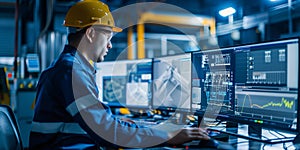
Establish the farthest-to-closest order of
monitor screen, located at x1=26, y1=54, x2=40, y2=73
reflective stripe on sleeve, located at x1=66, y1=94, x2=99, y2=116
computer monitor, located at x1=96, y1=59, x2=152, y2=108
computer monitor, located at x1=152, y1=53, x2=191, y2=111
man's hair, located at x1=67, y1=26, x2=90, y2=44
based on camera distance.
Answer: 1. monitor screen, located at x1=26, y1=54, x2=40, y2=73
2. computer monitor, located at x1=96, y1=59, x2=152, y2=108
3. computer monitor, located at x1=152, y1=53, x2=191, y2=111
4. man's hair, located at x1=67, y1=26, x2=90, y2=44
5. reflective stripe on sleeve, located at x1=66, y1=94, x2=99, y2=116

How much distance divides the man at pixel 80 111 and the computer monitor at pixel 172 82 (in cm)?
59

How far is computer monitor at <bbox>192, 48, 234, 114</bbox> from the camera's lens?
1.61m

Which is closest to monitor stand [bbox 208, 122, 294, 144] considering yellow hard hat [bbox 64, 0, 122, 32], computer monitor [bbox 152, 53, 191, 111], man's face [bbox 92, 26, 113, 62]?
computer monitor [bbox 152, 53, 191, 111]

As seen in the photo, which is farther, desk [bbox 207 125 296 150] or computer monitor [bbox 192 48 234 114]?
computer monitor [bbox 192 48 234 114]

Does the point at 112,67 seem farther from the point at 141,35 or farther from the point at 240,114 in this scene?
the point at 141,35

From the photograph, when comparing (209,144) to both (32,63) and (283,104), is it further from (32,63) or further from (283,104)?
(32,63)

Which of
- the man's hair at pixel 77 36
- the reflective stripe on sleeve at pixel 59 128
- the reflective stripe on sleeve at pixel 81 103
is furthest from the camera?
the man's hair at pixel 77 36

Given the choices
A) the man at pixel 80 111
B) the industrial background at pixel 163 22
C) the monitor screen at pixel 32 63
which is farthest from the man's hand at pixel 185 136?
the monitor screen at pixel 32 63

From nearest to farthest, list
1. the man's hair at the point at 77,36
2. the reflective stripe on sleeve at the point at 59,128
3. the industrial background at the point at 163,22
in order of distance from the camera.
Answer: the reflective stripe on sleeve at the point at 59,128 < the man's hair at the point at 77,36 < the industrial background at the point at 163,22

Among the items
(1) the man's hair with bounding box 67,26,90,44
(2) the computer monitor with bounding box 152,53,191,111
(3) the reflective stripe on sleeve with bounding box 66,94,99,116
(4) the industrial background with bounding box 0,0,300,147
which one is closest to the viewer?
(3) the reflective stripe on sleeve with bounding box 66,94,99,116

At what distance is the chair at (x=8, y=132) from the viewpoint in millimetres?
1607

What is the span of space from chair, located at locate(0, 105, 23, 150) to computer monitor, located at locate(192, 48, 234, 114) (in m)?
0.97

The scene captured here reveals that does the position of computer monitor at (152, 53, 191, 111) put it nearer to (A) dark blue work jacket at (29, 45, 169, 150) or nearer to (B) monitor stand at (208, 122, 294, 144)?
(B) monitor stand at (208, 122, 294, 144)

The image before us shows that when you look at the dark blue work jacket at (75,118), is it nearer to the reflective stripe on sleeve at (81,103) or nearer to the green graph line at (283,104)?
the reflective stripe on sleeve at (81,103)
